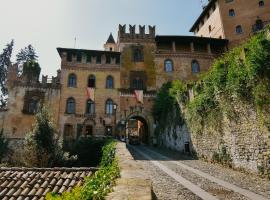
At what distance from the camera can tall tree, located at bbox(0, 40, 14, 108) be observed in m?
37.7

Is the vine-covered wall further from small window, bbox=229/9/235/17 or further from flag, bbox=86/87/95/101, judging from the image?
small window, bbox=229/9/235/17

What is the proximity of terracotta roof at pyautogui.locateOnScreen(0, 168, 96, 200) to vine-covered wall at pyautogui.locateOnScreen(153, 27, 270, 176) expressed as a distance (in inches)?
254

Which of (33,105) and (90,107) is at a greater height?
(33,105)

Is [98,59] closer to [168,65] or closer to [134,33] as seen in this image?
[134,33]

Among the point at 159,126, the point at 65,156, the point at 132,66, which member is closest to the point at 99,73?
the point at 132,66

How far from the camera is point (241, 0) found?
3372cm

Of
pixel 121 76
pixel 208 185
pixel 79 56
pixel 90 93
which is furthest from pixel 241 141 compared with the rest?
pixel 79 56

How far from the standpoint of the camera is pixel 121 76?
3162 cm

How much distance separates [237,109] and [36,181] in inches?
340

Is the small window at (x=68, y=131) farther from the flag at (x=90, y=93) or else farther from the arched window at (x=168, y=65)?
the arched window at (x=168, y=65)

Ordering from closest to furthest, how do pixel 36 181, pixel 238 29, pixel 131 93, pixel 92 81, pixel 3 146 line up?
pixel 36 181 < pixel 3 146 < pixel 131 93 < pixel 92 81 < pixel 238 29

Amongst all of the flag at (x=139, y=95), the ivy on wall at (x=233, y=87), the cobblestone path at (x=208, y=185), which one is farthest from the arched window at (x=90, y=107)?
the cobblestone path at (x=208, y=185)

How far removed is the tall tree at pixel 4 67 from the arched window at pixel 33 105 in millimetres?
9433

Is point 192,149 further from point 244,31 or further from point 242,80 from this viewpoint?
point 244,31
